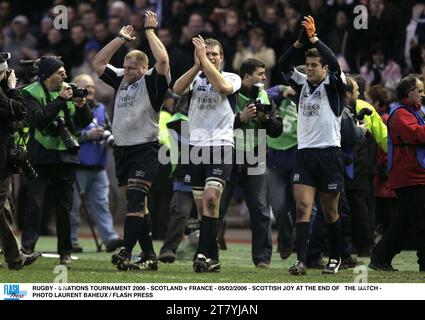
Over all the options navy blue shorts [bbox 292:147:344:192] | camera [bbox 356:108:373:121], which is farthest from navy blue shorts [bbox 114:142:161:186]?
camera [bbox 356:108:373:121]

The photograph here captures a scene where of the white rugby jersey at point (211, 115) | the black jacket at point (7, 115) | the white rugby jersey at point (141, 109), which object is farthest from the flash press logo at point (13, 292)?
the white rugby jersey at point (211, 115)

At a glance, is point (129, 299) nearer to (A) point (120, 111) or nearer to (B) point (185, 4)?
(A) point (120, 111)

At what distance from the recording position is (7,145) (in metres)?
12.0

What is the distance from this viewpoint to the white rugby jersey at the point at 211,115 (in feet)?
40.8

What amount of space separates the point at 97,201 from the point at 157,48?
4801 mm

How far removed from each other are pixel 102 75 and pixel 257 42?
24.0 ft

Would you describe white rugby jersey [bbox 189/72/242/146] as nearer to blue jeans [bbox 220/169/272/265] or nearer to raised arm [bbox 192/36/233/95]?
raised arm [bbox 192/36/233/95]

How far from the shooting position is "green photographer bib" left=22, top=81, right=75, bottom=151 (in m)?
13.4

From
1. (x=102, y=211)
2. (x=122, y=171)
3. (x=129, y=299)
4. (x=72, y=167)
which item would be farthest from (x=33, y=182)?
(x=129, y=299)

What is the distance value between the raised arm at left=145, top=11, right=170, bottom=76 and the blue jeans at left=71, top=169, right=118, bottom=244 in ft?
14.6

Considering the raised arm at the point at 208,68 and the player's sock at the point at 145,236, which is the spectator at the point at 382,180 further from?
the player's sock at the point at 145,236

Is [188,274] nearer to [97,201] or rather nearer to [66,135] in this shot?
[66,135]

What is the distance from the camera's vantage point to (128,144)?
12.6 meters

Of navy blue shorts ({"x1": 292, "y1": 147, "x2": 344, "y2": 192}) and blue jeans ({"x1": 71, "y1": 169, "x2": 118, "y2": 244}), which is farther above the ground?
navy blue shorts ({"x1": 292, "y1": 147, "x2": 344, "y2": 192})
